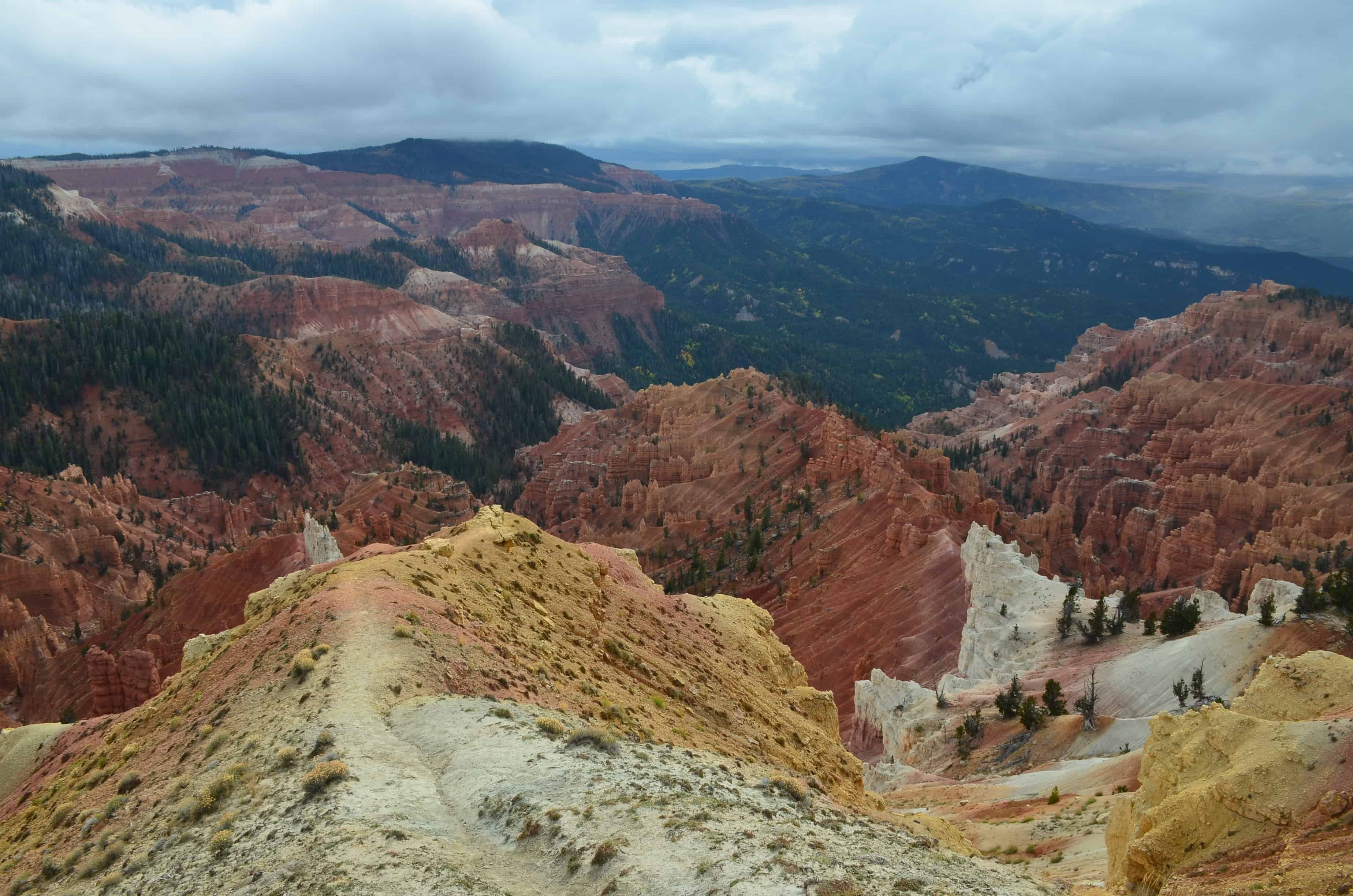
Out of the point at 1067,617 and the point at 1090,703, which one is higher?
the point at 1090,703

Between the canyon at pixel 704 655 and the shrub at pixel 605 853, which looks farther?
the canyon at pixel 704 655

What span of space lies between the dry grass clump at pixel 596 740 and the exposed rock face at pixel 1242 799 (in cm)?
1007

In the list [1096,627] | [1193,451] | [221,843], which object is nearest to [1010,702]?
[1096,627]

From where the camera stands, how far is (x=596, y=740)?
18.0 metres

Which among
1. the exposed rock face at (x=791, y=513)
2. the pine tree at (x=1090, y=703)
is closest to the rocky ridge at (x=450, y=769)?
the pine tree at (x=1090, y=703)

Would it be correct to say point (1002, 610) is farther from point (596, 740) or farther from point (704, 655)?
point (596, 740)

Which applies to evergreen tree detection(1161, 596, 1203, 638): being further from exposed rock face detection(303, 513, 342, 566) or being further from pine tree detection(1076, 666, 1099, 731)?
exposed rock face detection(303, 513, 342, 566)

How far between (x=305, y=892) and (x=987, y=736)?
3534 cm

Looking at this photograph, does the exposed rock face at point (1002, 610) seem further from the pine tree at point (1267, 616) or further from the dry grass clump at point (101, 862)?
the dry grass clump at point (101, 862)

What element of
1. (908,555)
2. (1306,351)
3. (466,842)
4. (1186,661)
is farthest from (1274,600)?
(1306,351)

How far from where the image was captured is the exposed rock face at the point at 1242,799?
1562 cm

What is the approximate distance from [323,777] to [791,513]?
193ft

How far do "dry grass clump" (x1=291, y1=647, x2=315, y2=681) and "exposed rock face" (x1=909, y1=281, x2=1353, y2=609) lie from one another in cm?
6023

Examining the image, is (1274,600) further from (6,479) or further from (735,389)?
(6,479)
